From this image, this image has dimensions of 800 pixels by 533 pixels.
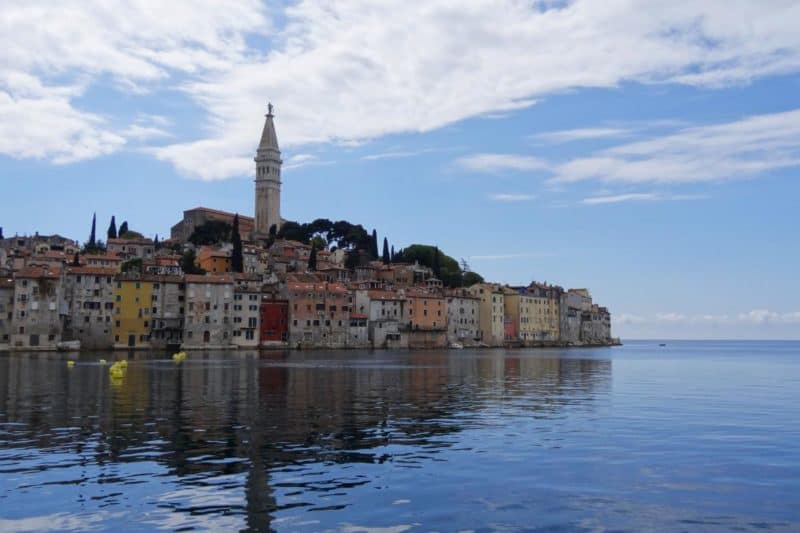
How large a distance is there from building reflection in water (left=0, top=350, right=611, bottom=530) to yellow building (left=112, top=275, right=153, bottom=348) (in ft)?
176

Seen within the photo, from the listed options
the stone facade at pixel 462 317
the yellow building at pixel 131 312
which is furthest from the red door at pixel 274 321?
the stone facade at pixel 462 317

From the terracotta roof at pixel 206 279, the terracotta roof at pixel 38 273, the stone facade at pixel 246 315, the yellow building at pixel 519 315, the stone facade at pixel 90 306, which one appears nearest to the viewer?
the terracotta roof at pixel 38 273

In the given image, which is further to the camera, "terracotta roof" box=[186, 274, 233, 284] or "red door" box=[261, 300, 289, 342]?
"red door" box=[261, 300, 289, 342]

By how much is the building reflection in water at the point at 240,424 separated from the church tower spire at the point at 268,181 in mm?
118472

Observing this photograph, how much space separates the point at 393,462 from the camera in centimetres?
1545

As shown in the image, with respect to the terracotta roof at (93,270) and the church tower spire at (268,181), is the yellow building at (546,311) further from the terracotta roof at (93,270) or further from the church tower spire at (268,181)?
the terracotta roof at (93,270)

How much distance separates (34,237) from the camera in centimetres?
13088

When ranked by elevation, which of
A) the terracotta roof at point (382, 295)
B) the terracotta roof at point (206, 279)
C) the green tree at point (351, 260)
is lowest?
the terracotta roof at point (382, 295)

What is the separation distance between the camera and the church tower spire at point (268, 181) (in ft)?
518

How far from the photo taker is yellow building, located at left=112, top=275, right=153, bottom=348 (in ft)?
305

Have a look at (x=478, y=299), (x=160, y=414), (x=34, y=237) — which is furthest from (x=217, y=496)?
(x=34, y=237)

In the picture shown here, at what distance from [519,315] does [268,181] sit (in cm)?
5975

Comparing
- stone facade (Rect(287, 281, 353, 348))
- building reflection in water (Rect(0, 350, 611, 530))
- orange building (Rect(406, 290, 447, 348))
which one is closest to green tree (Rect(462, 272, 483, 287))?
orange building (Rect(406, 290, 447, 348))

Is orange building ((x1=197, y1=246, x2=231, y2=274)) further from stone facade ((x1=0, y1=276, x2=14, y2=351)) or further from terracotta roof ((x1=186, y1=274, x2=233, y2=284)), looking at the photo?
stone facade ((x1=0, y1=276, x2=14, y2=351))
